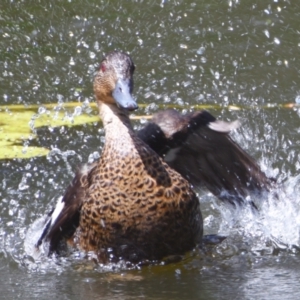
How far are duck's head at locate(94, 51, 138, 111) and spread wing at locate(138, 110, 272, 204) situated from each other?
1.28 ft

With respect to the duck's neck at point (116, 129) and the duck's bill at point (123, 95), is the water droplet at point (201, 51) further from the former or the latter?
the duck's bill at point (123, 95)

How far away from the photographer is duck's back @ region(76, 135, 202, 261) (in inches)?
170

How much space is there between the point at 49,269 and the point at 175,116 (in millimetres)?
1161

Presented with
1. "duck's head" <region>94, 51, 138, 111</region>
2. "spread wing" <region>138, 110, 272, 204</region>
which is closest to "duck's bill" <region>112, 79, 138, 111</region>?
"duck's head" <region>94, 51, 138, 111</region>

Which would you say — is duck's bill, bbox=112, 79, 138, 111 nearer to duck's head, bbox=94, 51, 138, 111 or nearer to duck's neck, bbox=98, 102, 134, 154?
duck's head, bbox=94, 51, 138, 111

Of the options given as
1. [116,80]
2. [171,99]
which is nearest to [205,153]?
[116,80]

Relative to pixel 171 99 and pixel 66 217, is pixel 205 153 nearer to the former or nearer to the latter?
pixel 66 217

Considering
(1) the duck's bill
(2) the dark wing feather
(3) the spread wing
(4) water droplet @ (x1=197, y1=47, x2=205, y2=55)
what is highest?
(4) water droplet @ (x1=197, y1=47, x2=205, y2=55)

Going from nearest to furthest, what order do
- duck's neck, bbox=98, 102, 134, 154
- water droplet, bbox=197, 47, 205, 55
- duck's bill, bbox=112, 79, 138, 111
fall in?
duck's bill, bbox=112, 79, 138, 111 → duck's neck, bbox=98, 102, 134, 154 → water droplet, bbox=197, 47, 205, 55

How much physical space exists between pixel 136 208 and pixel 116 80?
0.70 metres

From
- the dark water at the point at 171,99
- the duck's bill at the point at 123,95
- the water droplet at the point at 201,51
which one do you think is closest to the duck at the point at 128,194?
the duck's bill at the point at 123,95

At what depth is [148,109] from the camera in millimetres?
6715

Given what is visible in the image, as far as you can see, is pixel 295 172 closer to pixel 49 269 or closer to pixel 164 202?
pixel 164 202

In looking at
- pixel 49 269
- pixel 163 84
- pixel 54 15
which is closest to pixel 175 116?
pixel 49 269
